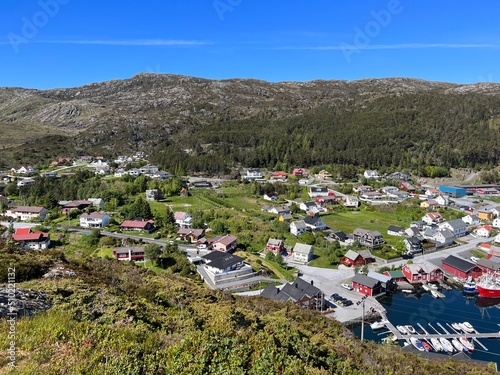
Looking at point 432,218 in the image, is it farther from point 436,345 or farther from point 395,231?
point 436,345

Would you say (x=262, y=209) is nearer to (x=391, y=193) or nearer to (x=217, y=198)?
(x=217, y=198)

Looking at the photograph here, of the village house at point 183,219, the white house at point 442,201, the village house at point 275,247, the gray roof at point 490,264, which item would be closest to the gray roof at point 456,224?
the gray roof at point 490,264

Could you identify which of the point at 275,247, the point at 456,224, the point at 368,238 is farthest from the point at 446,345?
the point at 456,224

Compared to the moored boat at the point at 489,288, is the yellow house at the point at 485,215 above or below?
above

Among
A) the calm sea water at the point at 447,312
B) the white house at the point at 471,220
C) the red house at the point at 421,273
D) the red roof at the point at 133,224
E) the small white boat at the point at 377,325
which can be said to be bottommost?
the calm sea water at the point at 447,312

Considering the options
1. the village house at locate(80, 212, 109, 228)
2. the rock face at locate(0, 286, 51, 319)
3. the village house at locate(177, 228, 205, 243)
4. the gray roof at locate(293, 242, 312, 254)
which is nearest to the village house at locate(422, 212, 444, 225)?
the gray roof at locate(293, 242, 312, 254)

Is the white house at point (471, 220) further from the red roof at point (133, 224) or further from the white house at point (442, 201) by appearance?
the red roof at point (133, 224)
